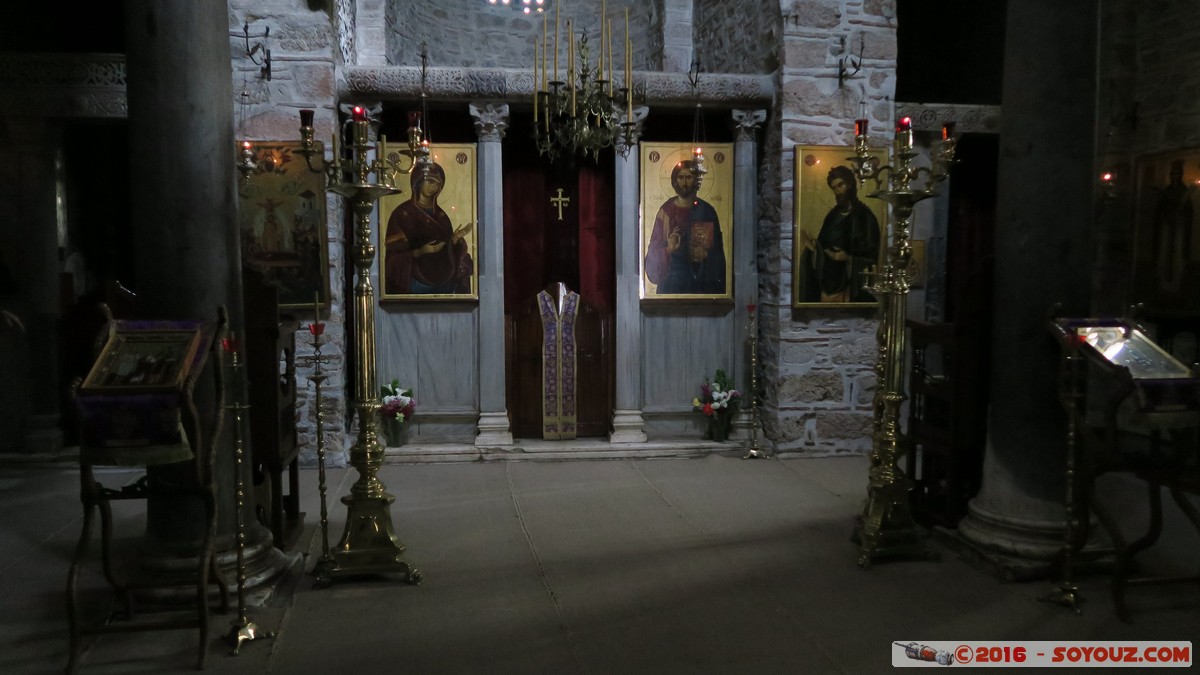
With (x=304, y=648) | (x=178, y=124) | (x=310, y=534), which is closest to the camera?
(x=304, y=648)

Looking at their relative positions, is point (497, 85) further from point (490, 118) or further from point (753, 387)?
point (753, 387)

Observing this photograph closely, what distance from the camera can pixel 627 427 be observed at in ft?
22.6

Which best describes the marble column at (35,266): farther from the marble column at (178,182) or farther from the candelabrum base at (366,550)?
the candelabrum base at (366,550)

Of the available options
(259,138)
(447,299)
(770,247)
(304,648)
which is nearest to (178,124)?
(304,648)

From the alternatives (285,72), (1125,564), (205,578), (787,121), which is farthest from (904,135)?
(285,72)

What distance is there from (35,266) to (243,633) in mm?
4833

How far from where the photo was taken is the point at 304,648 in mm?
3189

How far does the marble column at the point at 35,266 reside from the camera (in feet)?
21.1

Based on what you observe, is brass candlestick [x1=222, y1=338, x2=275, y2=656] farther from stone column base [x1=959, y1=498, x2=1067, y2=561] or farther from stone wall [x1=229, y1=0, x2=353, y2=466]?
stone column base [x1=959, y1=498, x2=1067, y2=561]

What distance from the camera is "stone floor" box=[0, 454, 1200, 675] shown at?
3.11 metres

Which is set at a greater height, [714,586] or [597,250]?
[597,250]

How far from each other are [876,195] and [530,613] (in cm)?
248

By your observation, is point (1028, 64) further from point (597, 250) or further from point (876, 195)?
point (597, 250)

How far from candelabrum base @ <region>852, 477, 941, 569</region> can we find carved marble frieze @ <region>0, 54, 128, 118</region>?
585cm
